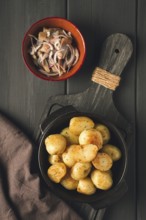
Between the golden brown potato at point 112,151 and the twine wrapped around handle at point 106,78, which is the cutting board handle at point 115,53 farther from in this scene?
the golden brown potato at point 112,151

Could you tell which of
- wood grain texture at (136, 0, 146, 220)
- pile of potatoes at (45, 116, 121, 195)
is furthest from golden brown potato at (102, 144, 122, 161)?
wood grain texture at (136, 0, 146, 220)

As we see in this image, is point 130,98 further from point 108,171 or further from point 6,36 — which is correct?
point 6,36

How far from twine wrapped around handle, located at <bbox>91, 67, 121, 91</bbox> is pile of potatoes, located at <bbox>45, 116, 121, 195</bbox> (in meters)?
0.11

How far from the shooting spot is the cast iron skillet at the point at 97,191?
910 millimetres

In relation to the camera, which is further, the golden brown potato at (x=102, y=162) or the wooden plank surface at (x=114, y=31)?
the wooden plank surface at (x=114, y=31)

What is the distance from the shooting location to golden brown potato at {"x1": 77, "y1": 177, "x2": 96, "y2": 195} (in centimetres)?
90

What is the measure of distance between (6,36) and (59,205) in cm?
40

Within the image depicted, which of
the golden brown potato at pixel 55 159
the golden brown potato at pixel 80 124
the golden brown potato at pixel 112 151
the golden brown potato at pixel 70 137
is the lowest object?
the golden brown potato at pixel 55 159

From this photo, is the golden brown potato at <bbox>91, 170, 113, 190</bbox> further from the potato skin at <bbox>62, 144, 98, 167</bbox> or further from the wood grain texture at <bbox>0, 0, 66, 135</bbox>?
the wood grain texture at <bbox>0, 0, 66, 135</bbox>

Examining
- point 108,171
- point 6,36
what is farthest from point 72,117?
point 6,36

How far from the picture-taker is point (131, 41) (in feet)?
3.26

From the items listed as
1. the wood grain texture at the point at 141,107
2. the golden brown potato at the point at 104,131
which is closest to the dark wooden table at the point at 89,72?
the wood grain texture at the point at 141,107

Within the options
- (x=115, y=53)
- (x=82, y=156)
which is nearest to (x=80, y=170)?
(x=82, y=156)

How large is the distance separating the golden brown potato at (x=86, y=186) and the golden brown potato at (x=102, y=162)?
0.04 m
